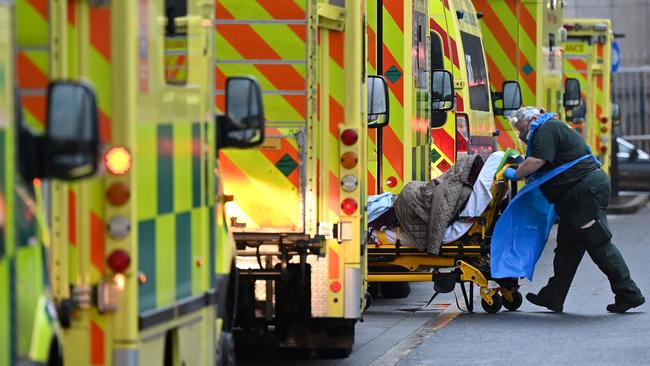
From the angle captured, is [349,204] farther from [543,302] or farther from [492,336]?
[543,302]

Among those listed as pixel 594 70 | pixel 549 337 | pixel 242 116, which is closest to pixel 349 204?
pixel 549 337

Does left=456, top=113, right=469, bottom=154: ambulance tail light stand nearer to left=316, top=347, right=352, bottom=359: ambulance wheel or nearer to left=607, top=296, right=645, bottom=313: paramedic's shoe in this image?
left=607, top=296, right=645, bottom=313: paramedic's shoe

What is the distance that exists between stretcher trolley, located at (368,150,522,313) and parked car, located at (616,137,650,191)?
18.5m

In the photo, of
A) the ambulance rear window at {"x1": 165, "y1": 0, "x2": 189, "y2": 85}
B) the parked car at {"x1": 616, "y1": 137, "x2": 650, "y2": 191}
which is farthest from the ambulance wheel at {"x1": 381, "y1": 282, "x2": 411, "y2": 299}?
the parked car at {"x1": 616, "y1": 137, "x2": 650, "y2": 191}

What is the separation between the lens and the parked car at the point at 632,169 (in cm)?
3166

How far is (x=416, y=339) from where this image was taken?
473 inches

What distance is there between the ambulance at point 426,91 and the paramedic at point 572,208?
3.88 ft

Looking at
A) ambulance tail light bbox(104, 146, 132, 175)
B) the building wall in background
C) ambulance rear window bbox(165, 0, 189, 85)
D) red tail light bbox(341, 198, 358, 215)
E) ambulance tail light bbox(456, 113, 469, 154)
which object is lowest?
red tail light bbox(341, 198, 358, 215)

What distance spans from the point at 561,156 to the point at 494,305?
1.22m

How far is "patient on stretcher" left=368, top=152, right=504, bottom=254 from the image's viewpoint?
13195 millimetres

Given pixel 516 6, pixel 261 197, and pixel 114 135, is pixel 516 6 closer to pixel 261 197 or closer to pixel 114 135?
pixel 261 197

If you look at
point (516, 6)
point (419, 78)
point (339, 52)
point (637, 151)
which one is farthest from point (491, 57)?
point (637, 151)

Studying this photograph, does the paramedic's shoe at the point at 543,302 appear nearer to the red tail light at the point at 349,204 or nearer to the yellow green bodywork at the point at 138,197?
the red tail light at the point at 349,204

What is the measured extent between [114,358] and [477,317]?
7130 millimetres
